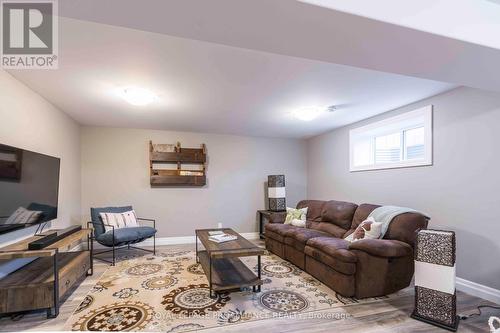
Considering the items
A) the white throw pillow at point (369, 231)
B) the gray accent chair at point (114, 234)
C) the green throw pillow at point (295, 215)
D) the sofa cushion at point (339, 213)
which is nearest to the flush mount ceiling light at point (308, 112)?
the sofa cushion at point (339, 213)

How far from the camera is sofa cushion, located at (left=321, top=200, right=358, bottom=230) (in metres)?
3.90

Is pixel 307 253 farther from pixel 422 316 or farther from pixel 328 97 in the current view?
pixel 328 97

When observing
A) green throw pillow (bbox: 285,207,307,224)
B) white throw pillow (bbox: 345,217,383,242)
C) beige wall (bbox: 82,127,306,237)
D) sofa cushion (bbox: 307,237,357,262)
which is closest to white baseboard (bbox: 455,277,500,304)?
white throw pillow (bbox: 345,217,383,242)

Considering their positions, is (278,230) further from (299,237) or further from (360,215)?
(360,215)

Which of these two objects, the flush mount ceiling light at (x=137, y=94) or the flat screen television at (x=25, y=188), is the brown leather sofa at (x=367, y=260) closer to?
the flush mount ceiling light at (x=137, y=94)

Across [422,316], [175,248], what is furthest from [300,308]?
[175,248]

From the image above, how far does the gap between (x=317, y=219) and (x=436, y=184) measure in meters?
1.90

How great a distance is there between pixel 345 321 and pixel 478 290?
1643mm

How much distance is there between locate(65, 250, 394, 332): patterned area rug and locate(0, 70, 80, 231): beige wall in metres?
1.52

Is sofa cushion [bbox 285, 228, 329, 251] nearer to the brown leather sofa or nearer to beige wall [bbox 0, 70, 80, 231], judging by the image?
the brown leather sofa

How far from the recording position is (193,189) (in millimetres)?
5344

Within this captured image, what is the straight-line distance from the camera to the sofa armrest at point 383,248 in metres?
2.67

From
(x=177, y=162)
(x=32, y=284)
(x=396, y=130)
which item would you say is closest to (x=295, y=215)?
(x=396, y=130)

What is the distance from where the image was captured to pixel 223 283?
2691 mm
